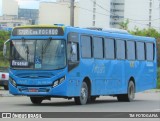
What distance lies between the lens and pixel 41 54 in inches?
885

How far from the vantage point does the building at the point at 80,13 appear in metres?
182

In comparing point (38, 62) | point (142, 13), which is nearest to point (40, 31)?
point (38, 62)

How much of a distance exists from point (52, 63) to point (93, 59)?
2.63 meters

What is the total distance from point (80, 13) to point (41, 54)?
16373 centimetres

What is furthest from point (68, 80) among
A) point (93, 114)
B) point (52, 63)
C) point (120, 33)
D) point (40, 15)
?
point (40, 15)

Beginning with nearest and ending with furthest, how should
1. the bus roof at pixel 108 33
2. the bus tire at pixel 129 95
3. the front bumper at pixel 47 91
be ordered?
the front bumper at pixel 47 91 → the bus roof at pixel 108 33 → the bus tire at pixel 129 95

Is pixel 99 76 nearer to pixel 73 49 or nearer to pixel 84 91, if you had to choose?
pixel 84 91

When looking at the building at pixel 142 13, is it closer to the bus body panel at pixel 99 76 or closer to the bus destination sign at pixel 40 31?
the bus body panel at pixel 99 76

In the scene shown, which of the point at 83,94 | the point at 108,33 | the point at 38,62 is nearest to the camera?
the point at 38,62

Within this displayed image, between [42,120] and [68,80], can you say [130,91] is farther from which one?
[42,120]

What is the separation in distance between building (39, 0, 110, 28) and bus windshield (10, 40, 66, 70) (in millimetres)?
157265

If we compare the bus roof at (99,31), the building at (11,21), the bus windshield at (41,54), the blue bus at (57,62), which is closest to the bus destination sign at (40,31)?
the blue bus at (57,62)

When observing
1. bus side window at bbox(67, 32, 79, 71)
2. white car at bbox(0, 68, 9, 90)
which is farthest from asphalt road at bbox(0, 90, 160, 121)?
white car at bbox(0, 68, 9, 90)

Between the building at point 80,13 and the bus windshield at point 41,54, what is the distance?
6192 inches
